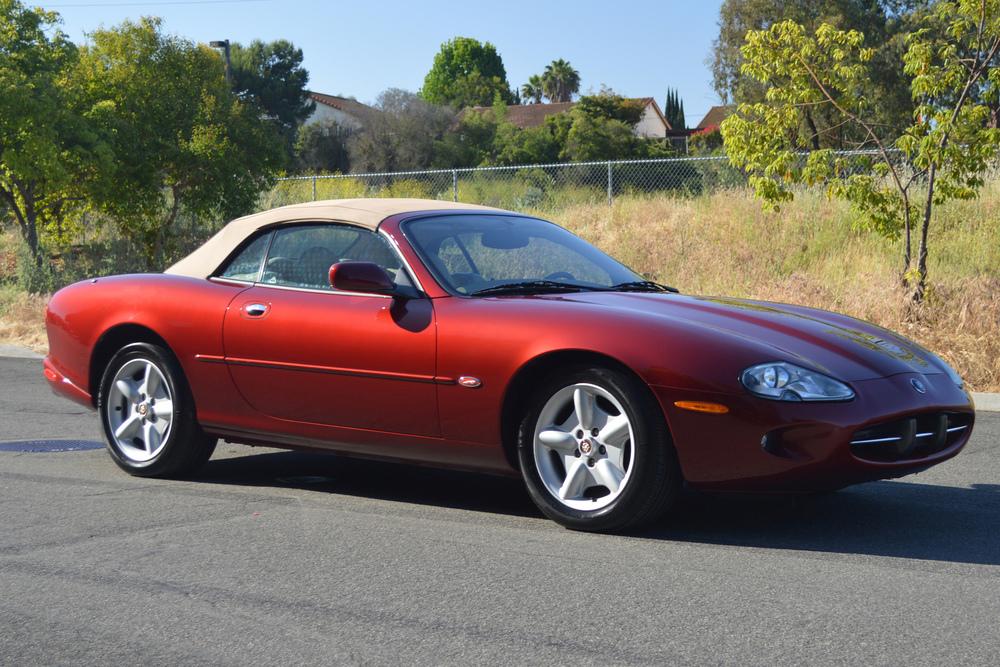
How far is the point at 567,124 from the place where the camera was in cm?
5628

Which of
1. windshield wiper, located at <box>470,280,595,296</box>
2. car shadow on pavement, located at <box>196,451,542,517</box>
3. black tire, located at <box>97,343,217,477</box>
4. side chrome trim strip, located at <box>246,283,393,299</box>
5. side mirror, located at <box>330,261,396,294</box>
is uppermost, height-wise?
side mirror, located at <box>330,261,396,294</box>

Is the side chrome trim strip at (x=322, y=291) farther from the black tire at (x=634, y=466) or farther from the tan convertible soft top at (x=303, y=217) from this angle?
the black tire at (x=634, y=466)

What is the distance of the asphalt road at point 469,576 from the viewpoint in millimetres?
3695

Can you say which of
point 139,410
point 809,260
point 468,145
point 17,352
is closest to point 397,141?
point 468,145

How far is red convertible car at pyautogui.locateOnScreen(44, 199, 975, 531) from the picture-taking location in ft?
15.8

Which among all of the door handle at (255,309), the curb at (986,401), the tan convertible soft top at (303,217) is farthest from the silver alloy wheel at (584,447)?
the curb at (986,401)

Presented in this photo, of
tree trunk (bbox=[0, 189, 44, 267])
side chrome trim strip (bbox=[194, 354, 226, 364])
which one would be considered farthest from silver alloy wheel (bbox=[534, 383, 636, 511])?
tree trunk (bbox=[0, 189, 44, 267])

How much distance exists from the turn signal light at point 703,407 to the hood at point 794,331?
0.27m

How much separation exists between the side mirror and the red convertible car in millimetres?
10

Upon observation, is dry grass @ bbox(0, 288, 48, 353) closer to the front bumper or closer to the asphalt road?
the asphalt road

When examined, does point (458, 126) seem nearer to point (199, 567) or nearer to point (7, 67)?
point (7, 67)

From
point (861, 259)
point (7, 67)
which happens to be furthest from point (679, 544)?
point (7, 67)

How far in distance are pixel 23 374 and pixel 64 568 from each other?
7899mm

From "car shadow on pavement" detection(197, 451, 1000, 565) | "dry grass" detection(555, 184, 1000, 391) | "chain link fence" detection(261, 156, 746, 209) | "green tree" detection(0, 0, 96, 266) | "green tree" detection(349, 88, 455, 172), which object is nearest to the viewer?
"car shadow on pavement" detection(197, 451, 1000, 565)
